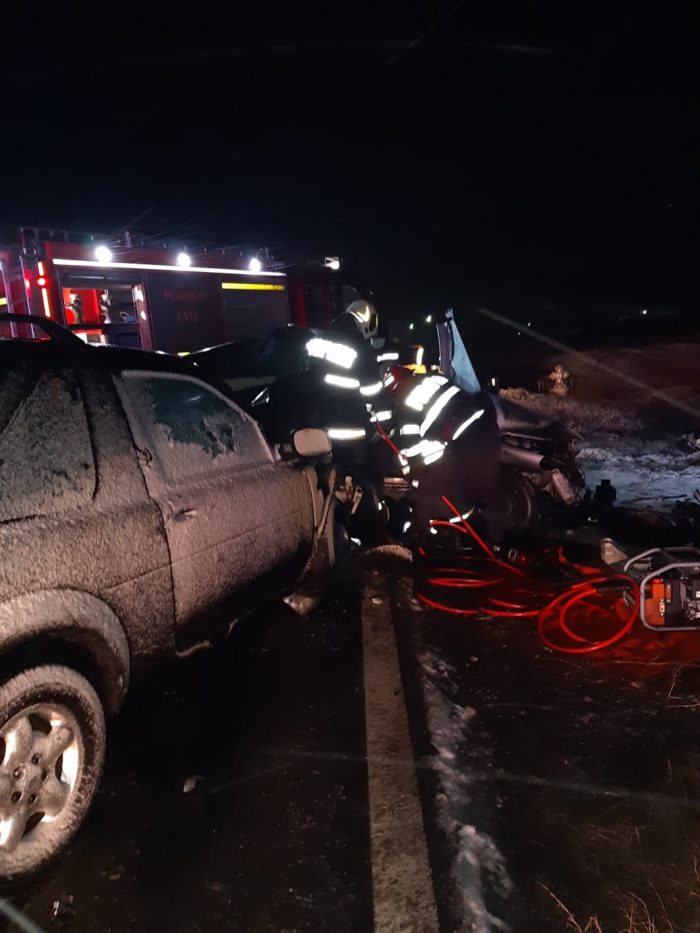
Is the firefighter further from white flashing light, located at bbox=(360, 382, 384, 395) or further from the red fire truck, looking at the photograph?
the red fire truck

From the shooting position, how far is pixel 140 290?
7.18m

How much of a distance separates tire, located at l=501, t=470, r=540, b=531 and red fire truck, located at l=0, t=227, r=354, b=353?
412 centimetres

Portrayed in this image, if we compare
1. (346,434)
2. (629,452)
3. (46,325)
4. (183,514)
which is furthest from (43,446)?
(629,452)

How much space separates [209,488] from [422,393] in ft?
8.77

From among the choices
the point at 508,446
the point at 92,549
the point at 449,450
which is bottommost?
the point at 508,446

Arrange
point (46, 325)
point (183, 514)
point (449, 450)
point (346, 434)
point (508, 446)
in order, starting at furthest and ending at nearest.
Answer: point (508, 446) → point (449, 450) → point (346, 434) → point (46, 325) → point (183, 514)

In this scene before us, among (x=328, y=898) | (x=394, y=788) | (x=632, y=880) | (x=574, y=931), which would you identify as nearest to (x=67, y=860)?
(x=328, y=898)

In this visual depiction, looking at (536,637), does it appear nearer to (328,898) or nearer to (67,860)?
(328,898)

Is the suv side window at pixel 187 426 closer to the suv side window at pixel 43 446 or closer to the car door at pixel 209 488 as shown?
the car door at pixel 209 488

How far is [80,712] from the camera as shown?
220cm

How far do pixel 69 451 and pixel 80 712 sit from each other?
90 centimetres

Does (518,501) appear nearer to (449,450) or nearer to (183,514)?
(449,450)

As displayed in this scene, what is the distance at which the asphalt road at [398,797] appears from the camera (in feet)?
Result: 6.63

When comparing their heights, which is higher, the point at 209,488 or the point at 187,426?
the point at 187,426
